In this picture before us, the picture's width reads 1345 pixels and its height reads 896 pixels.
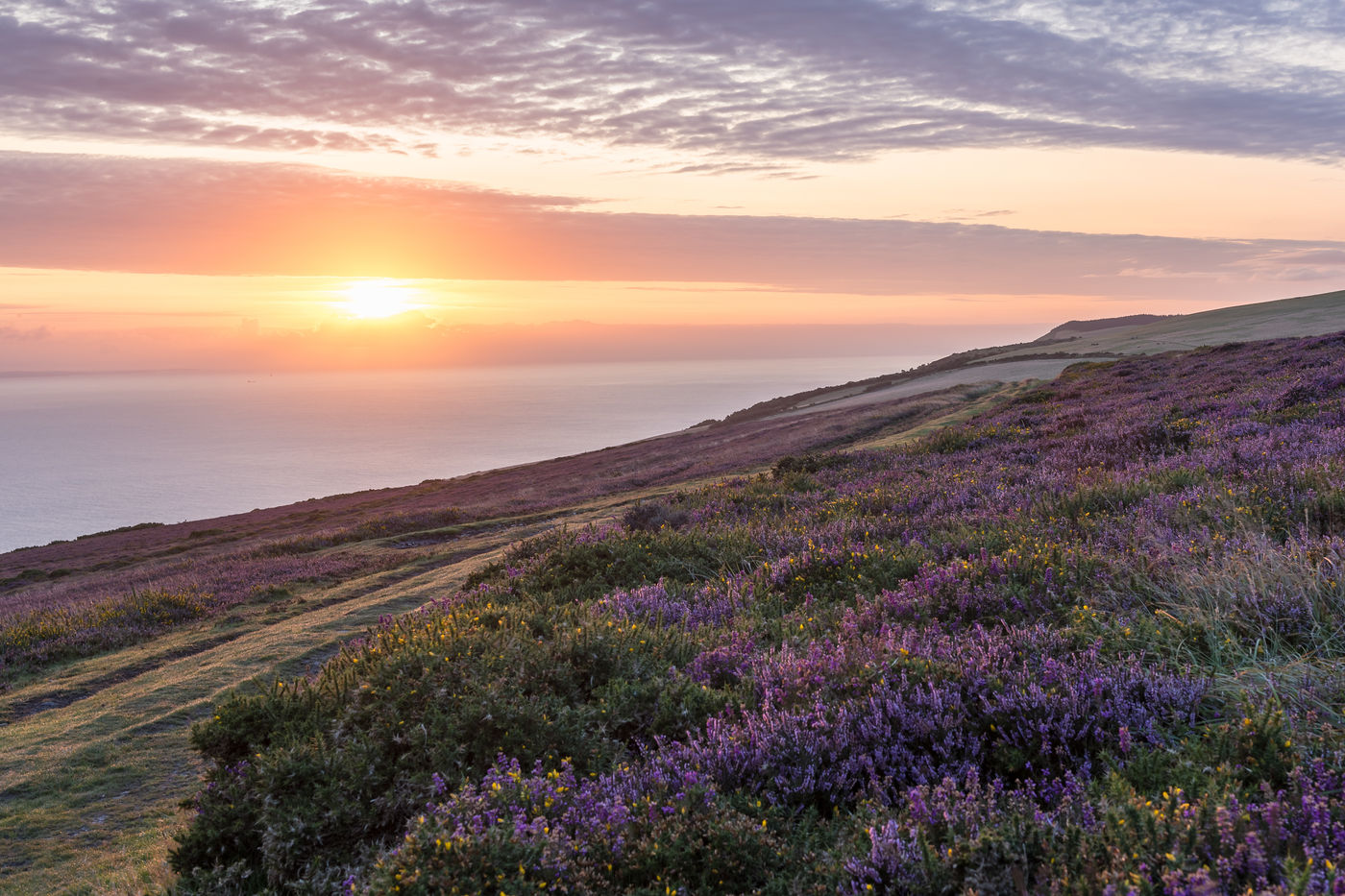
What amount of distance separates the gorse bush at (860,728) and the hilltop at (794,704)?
24 mm

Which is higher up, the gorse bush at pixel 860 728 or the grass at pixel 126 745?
the gorse bush at pixel 860 728

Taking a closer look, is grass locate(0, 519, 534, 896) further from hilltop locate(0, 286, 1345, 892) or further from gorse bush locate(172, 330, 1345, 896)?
gorse bush locate(172, 330, 1345, 896)

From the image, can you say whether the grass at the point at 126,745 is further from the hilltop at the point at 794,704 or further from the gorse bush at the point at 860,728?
the gorse bush at the point at 860,728

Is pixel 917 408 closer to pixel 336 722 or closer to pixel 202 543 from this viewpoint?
pixel 202 543

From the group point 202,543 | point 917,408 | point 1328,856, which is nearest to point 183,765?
point 1328,856

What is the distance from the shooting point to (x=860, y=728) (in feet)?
14.4

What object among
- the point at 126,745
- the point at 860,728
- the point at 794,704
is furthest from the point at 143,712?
the point at 860,728

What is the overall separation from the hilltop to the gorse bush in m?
0.02

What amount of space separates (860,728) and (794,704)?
20.7 inches

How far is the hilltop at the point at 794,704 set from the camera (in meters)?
3.42

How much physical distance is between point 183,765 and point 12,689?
7324mm

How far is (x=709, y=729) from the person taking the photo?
4559 mm

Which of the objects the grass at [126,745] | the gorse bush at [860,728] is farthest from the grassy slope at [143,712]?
the gorse bush at [860,728]

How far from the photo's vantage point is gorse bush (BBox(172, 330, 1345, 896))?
3.15m
